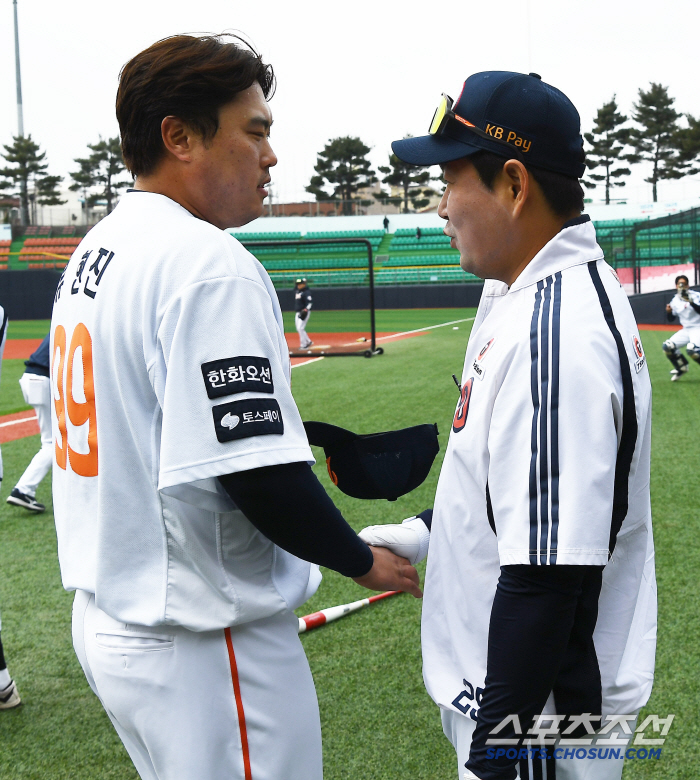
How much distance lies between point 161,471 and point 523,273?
0.74 metres

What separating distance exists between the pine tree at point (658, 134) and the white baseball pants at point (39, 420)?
194 feet

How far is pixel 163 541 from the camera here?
1.38 metres

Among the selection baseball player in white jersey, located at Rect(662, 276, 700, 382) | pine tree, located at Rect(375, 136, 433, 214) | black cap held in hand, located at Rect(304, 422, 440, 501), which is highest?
pine tree, located at Rect(375, 136, 433, 214)

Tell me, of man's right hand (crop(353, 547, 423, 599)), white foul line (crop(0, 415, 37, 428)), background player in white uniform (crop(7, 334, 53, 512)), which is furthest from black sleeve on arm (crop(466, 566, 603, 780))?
white foul line (crop(0, 415, 37, 428))

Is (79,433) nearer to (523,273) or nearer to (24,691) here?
(523,273)

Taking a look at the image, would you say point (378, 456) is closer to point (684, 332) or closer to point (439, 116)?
point (439, 116)

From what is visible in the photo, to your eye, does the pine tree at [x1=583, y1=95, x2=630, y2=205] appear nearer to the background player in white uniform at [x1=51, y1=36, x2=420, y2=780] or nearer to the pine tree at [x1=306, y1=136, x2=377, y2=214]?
the pine tree at [x1=306, y1=136, x2=377, y2=214]

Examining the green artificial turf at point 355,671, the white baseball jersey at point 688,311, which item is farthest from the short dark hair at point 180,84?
the white baseball jersey at point 688,311

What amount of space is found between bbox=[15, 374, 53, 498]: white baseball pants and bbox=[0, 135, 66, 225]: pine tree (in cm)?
5988

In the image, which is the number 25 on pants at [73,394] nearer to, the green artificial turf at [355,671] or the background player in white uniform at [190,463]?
the background player in white uniform at [190,463]

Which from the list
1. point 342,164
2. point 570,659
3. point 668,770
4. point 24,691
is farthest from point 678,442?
point 342,164

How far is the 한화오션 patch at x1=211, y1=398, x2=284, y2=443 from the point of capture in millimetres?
1264

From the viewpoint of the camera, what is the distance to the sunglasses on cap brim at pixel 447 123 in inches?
53.6

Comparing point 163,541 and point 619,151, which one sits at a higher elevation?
point 619,151
